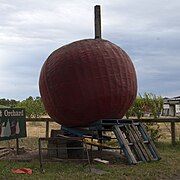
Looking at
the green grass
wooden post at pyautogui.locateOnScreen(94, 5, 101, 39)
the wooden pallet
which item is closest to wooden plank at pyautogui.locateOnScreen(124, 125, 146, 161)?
the wooden pallet

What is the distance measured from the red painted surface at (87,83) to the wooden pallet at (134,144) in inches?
19.7

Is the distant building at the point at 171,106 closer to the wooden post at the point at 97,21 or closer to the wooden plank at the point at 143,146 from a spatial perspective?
the wooden post at the point at 97,21

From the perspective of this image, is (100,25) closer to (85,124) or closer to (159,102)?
(85,124)

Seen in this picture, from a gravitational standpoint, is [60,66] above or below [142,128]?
above

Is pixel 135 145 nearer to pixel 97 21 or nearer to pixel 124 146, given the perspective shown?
pixel 124 146

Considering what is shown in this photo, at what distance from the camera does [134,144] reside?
33.2 feet

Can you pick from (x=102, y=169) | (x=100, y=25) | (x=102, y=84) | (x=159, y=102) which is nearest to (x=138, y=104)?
(x=159, y=102)

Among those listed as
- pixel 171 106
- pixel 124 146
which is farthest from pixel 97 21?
pixel 171 106

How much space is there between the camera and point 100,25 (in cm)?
1166

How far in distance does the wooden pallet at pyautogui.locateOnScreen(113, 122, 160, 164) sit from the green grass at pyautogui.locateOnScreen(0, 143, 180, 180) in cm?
26

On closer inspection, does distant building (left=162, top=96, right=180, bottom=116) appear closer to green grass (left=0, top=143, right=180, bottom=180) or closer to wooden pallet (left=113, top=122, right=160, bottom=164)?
wooden pallet (left=113, top=122, right=160, bottom=164)

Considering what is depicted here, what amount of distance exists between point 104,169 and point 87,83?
2265 mm

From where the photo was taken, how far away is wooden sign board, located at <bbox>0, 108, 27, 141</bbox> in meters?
11.2

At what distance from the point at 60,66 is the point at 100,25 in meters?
2.16
